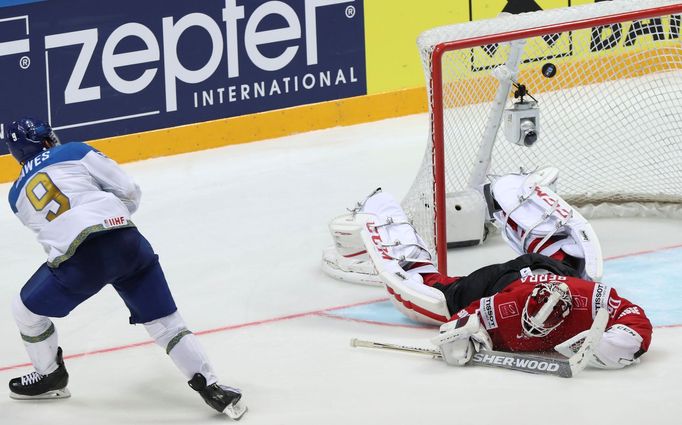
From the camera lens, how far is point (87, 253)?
4.76m

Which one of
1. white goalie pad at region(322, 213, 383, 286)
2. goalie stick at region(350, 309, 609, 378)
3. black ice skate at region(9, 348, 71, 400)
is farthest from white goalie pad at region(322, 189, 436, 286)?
black ice skate at region(9, 348, 71, 400)

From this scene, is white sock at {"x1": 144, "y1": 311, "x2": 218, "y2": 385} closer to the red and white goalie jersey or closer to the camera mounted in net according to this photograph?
the red and white goalie jersey

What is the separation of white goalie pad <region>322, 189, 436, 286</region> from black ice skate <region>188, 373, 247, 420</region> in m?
1.17

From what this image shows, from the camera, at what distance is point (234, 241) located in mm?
7016

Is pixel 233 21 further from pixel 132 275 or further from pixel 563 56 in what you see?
pixel 132 275

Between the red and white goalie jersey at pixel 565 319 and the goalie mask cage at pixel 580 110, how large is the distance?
42.2 inches

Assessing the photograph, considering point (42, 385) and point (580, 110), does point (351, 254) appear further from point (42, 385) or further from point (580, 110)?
point (580, 110)

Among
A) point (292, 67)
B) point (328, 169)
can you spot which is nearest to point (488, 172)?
point (328, 169)

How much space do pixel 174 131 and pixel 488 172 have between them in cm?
241

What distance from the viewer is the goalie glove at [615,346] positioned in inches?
191

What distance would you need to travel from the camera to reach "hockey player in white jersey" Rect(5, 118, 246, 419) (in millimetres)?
4770

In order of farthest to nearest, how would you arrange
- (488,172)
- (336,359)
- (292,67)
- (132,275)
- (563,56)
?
1. (292,67)
2. (563,56)
3. (488,172)
4. (336,359)
5. (132,275)

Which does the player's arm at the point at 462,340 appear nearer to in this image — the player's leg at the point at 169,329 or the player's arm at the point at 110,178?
the player's leg at the point at 169,329

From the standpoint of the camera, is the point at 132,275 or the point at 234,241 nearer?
the point at 132,275
